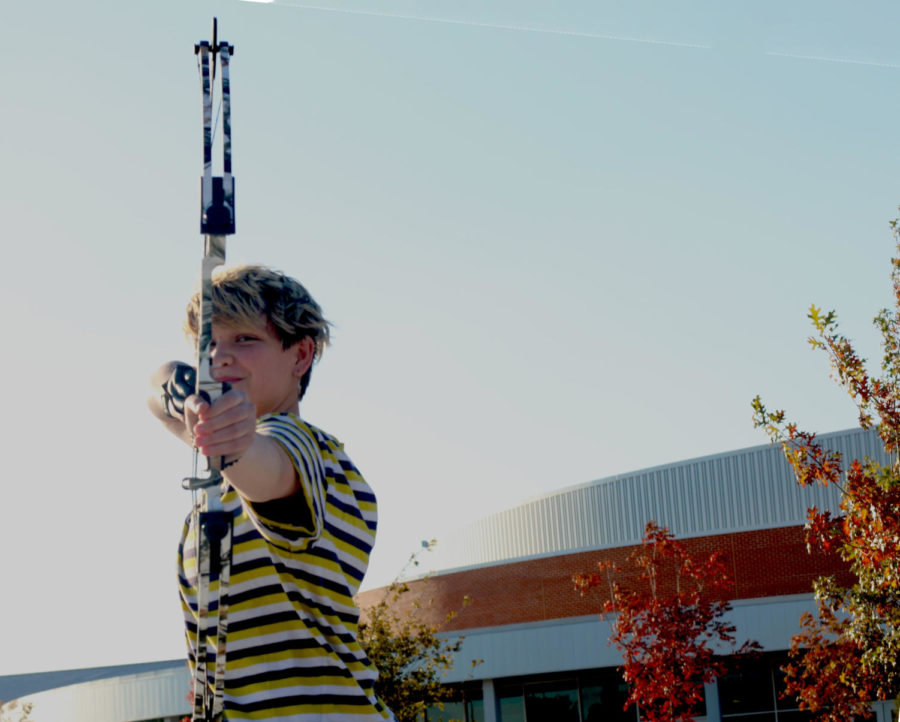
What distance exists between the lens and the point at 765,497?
37.5 meters

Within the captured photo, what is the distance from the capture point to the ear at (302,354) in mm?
2939

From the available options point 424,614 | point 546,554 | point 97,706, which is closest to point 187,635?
point 546,554

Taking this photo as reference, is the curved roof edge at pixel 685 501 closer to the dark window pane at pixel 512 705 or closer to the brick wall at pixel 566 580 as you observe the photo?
the brick wall at pixel 566 580

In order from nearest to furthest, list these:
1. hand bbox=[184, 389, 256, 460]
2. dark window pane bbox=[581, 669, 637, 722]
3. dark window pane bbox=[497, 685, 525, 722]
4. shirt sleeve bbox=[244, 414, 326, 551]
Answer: hand bbox=[184, 389, 256, 460] < shirt sleeve bbox=[244, 414, 326, 551] < dark window pane bbox=[581, 669, 637, 722] < dark window pane bbox=[497, 685, 525, 722]

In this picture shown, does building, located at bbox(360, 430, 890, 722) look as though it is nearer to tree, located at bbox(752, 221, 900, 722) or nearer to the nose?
tree, located at bbox(752, 221, 900, 722)

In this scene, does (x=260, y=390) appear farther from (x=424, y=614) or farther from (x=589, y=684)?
(x=424, y=614)

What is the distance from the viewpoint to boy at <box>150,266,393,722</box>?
8.04 ft

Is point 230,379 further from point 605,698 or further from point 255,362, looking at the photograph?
point 605,698

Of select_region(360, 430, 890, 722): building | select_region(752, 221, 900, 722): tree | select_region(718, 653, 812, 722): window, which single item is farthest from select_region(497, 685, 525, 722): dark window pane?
select_region(752, 221, 900, 722): tree

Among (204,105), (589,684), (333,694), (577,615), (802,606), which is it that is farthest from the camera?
(577,615)

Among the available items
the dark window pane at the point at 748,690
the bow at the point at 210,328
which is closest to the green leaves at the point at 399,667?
the dark window pane at the point at 748,690

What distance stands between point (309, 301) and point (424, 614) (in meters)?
37.2

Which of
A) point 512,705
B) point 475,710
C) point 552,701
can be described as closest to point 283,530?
point 552,701

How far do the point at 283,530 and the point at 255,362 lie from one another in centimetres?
51
